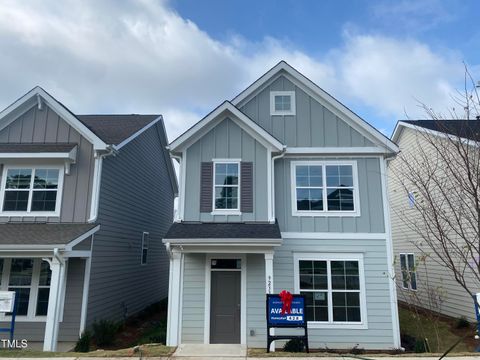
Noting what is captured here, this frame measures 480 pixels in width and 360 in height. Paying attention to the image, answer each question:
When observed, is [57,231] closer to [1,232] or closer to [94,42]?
[1,232]

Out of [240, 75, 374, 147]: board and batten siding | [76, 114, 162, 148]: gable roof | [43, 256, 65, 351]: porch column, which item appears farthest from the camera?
[76, 114, 162, 148]: gable roof

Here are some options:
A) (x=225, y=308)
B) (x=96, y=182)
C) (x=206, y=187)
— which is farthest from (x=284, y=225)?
(x=96, y=182)

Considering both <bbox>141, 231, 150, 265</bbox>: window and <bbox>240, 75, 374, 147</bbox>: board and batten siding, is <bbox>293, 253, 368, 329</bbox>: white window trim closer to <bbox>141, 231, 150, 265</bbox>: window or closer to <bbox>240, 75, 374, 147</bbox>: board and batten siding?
<bbox>240, 75, 374, 147</bbox>: board and batten siding

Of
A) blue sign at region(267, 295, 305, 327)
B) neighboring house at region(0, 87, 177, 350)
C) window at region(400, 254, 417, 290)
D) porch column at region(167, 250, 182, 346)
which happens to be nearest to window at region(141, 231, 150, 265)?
neighboring house at region(0, 87, 177, 350)

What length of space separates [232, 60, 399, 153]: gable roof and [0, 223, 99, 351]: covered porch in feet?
22.2

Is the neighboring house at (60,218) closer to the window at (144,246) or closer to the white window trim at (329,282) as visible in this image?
the window at (144,246)

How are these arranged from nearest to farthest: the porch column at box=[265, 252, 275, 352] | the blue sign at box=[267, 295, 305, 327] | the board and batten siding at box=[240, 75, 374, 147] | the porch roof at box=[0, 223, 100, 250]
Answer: the blue sign at box=[267, 295, 305, 327] → the porch roof at box=[0, 223, 100, 250] → the porch column at box=[265, 252, 275, 352] → the board and batten siding at box=[240, 75, 374, 147]

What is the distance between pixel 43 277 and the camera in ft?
35.0

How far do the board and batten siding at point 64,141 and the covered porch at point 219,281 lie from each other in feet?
11.4

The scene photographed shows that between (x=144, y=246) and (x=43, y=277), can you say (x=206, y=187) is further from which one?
(x=144, y=246)

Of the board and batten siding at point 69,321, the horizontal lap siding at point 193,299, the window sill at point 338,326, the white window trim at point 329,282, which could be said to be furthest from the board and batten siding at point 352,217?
the board and batten siding at point 69,321

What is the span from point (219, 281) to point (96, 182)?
5.18 metres

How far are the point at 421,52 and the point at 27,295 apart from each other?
45.2 ft

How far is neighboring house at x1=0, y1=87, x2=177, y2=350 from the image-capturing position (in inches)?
379
